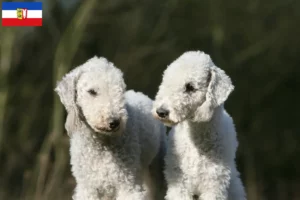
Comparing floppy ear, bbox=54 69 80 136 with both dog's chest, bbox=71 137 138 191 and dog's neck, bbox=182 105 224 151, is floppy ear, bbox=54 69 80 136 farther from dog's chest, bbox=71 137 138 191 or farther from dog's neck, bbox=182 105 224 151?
dog's neck, bbox=182 105 224 151

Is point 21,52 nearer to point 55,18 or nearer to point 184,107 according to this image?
point 55,18

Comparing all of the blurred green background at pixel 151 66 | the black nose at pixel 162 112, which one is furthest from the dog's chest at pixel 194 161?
the blurred green background at pixel 151 66

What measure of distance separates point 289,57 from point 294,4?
70cm

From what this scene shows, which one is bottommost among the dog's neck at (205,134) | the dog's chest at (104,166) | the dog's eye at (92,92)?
the dog's chest at (104,166)

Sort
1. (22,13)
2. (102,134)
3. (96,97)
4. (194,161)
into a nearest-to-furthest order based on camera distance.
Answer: (96,97)
(102,134)
(194,161)
(22,13)

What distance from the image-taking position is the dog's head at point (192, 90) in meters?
4.57

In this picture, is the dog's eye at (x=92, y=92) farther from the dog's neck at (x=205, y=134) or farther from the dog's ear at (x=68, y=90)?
the dog's neck at (x=205, y=134)

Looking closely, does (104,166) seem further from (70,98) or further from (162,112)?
(162,112)

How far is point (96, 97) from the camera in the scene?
15.2 feet

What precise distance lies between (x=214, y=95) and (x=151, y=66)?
405 cm

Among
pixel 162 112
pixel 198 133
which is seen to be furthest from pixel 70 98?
pixel 198 133

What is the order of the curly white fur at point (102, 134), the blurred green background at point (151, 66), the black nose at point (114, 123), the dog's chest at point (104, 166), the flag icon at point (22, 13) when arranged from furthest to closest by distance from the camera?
the blurred green background at point (151, 66) < the flag icon at point (22, 13) < the dog's chest at point (104, 166) < the curly white fur at point (102, 134) < the black nose at point (114, 123)

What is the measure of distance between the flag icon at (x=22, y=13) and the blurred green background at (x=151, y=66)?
243 mm

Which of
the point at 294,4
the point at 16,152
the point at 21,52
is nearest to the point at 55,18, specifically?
the point at 21,52
